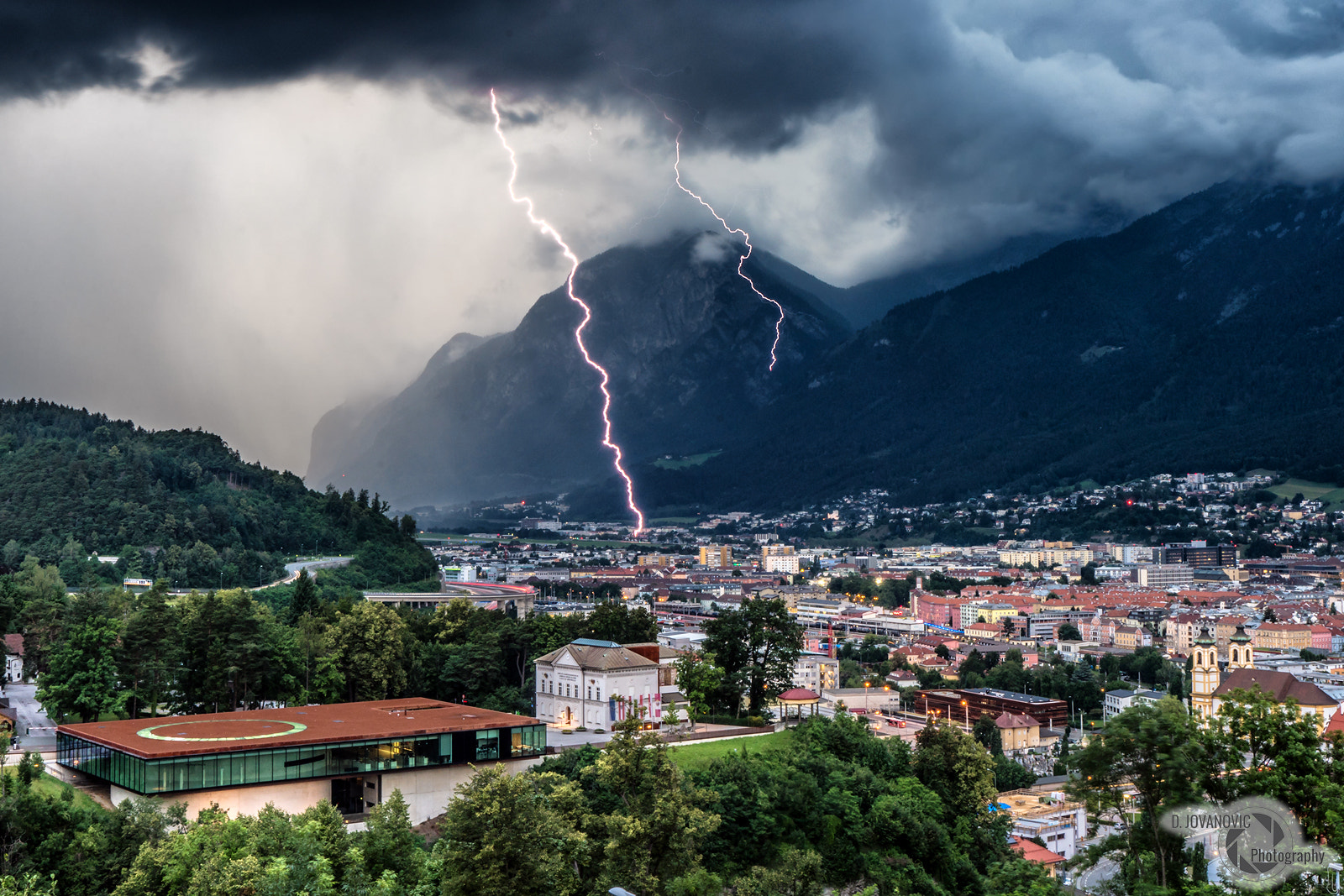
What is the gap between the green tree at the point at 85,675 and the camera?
140 ft

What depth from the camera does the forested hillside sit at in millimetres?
97500

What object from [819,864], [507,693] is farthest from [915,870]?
[507,693]

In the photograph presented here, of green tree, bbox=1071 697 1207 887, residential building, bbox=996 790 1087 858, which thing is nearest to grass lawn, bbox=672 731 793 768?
green tree, bbox=1071 697 1207 887

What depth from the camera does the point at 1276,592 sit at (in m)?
160

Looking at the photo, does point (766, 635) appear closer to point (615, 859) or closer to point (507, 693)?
point (507, 693)

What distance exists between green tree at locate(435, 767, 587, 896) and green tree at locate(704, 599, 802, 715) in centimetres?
2642

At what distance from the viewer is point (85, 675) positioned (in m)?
43.0

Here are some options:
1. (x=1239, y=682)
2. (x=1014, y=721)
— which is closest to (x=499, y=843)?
(x=1239, y=682)

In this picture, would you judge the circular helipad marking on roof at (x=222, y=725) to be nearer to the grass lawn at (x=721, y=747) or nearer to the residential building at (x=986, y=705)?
the grass lawn at (x=721, y=747)

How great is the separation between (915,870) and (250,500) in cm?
9566

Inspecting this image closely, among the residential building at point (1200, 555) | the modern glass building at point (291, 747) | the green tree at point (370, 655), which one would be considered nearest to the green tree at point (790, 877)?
the modern glass building at point (291, 747)

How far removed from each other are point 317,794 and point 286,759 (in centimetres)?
143

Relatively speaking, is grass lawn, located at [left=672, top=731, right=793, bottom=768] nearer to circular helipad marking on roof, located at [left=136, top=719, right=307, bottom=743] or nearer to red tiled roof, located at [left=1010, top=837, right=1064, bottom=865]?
circular helipad marking on roof, located at [left=136, top=719, right=307, bottom=743]

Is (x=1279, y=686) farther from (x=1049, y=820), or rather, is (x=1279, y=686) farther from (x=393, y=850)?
(x=393, y=850)
